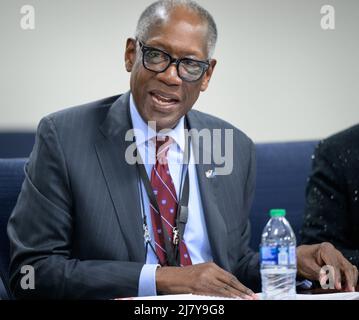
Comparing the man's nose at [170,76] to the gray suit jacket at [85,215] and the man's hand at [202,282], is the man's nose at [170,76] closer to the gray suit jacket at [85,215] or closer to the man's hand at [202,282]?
the gray suit jacket at [85,215]

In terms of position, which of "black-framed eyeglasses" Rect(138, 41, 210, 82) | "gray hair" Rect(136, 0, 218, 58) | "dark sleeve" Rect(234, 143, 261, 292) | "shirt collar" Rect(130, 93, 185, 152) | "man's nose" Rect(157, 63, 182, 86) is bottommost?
"dark sleeve" Rect(234, 143, 261, 292)

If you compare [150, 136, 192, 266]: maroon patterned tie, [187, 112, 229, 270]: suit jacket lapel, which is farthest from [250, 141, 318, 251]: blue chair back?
[150, 136, 192, 266]: maroon patterned tie

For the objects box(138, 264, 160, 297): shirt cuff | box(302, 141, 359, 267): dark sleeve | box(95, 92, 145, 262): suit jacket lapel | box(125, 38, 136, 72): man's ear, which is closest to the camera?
box(138, 264, 160, 297): shirt cuff

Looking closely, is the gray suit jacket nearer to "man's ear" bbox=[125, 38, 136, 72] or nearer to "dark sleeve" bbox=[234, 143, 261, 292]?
"dark sleeve" bbox=[234, 143, 261, 292]

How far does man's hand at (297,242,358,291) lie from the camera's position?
194cm

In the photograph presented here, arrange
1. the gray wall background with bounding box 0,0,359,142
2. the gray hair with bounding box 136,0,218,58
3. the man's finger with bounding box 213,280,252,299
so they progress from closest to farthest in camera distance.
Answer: the man's finger with bounding box 213,280,252,299 → the gray hair with bounding box 136,0,218,58 → the gray wall background with bounding box 0,0,359,142

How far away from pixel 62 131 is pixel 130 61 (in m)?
0.36

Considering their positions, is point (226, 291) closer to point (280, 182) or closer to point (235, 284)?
point (235, 284)

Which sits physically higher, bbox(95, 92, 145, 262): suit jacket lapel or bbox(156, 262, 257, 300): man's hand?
bbox(95, 92, 145, 262): suit jacket lapel

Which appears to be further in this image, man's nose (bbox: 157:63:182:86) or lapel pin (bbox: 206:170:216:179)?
lapel pin (bbox: 206:170:216:179)

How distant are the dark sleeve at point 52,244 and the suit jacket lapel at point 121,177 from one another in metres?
0.12

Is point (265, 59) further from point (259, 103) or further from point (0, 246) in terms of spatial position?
point (0, 246)

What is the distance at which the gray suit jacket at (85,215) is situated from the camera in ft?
6.52
